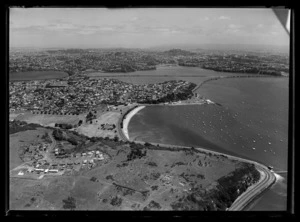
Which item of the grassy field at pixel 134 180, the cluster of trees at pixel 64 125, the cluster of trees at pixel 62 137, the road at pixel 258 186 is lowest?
the road at pixel 258 186

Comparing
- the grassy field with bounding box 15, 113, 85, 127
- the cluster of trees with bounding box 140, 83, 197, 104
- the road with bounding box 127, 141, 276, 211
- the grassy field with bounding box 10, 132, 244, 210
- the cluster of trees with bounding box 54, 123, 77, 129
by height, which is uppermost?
the cluster of trees with bounding box 140, 83, 197, 104

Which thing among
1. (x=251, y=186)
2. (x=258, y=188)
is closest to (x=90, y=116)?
(x=251, y=186)

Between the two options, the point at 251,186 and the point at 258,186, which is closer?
the point at 258,186

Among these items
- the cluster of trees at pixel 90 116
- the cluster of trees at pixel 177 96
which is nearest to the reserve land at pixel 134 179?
the cluster of trees at pixel 90 116

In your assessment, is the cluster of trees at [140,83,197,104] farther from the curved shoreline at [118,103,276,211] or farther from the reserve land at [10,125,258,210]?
the reserve land at [10,125,258,210]

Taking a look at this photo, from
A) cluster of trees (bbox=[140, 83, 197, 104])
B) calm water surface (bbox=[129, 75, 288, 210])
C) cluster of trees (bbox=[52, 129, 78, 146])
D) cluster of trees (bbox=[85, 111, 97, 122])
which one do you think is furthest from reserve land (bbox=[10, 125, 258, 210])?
cluster of trees (bbox=[140, 83, 197, 104])

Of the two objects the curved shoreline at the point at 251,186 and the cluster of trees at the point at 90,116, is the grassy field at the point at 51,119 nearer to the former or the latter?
the cluster of trees at the point at 90,116

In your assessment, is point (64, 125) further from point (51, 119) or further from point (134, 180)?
point (134, 180)

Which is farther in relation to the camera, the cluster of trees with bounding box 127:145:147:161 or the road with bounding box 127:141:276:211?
the cluster of trees with bounding box 127:145:147:161
